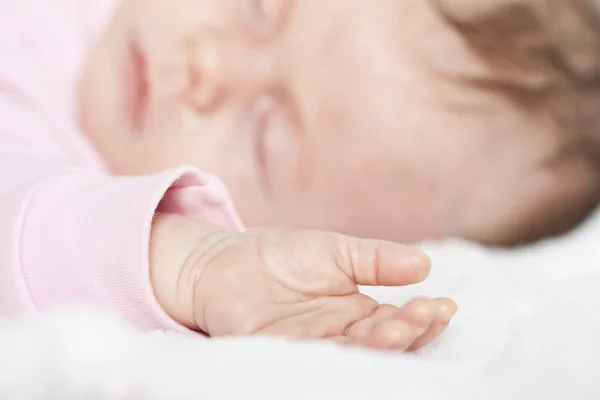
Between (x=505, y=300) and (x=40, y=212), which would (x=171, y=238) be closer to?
(x=40, y=212)

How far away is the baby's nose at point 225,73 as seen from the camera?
949 mm

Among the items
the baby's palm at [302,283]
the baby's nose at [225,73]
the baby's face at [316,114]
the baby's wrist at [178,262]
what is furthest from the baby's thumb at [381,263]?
the baby's nose at [225,73]

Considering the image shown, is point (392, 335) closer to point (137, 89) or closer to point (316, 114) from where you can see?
point (316, 114)

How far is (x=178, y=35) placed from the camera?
0.98 metres

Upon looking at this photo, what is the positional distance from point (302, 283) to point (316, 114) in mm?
429

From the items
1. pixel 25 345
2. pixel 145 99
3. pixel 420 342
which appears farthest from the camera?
pixel 145 99

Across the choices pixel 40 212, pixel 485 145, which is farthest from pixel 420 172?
pixel 40 212

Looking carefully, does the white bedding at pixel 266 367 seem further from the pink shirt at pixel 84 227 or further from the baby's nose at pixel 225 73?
the baby's nose at pixel 225 73

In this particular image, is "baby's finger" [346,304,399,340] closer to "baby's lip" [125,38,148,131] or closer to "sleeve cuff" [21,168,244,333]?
"sleeve cuff" [21,168,244,333]

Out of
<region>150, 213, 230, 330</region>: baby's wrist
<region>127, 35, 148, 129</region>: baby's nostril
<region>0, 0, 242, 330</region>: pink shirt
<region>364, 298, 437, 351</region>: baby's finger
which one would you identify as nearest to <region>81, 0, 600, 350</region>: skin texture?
<region>127, 35, 148, 129</region>: baby's nostril

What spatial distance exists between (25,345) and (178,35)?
72cm

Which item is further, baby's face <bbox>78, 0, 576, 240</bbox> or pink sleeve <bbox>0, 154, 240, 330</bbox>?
baby's face <bbox>78, 0, 576, 240</bbox>

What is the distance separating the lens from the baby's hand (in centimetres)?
48

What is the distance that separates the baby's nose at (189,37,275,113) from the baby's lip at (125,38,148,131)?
81mm
